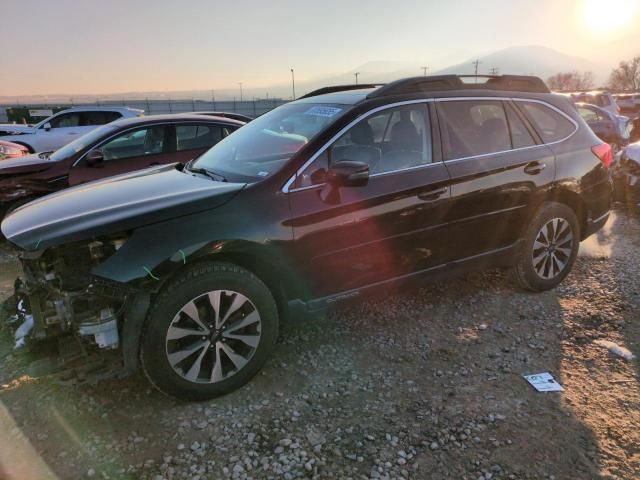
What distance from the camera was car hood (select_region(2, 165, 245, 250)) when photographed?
8.55 feet

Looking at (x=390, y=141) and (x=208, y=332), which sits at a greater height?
(x=390, y=141)

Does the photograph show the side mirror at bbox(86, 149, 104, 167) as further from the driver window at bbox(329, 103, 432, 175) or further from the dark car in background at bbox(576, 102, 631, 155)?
the dark car in background at bbox(576, 102, 631, 155)

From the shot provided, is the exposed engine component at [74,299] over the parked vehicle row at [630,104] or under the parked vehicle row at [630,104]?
under

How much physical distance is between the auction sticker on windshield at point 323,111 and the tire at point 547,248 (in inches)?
79.8

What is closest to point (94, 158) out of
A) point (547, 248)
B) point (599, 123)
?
point (547, 248)

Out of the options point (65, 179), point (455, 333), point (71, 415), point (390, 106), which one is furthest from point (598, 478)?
point (65, 179)

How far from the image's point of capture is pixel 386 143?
3623 millimetres

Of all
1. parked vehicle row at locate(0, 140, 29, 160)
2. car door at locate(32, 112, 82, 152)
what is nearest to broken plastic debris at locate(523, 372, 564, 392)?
parked vehicle row at locate(0, 140, 29, 160)

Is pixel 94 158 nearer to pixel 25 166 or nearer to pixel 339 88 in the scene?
pixel 25 166

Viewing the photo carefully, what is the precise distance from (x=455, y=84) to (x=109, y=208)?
2793 mm

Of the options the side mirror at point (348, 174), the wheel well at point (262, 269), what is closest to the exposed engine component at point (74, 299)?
the wheel well at point (262, 269)

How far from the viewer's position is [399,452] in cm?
248

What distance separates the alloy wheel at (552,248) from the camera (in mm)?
4219

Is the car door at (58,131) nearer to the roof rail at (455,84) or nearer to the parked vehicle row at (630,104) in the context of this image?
the roof rail at (455,84)
